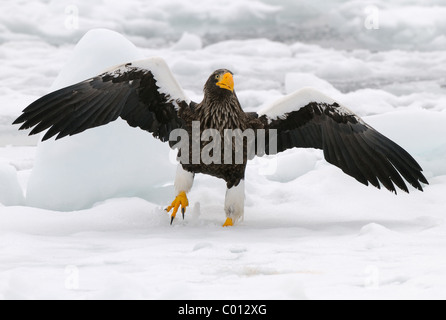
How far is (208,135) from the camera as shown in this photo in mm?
6598

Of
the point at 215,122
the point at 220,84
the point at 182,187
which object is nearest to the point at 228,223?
the point at 182,187

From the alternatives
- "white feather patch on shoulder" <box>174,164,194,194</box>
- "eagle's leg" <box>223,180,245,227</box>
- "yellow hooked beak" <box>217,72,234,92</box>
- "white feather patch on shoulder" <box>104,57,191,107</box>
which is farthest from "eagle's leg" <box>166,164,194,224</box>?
"yellow hooked beak" <box>217,72,234,92</box>

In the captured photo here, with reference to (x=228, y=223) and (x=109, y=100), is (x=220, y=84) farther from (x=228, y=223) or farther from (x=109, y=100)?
(x=228, y=223)

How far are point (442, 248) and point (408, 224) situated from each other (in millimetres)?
1390

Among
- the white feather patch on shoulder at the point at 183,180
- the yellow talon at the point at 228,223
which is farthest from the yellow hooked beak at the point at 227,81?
the yellow talon at the point at 228,223

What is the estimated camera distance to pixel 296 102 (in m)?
6.95

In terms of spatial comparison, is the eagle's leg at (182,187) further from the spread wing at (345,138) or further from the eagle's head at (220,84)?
the spread wing at (345,138)

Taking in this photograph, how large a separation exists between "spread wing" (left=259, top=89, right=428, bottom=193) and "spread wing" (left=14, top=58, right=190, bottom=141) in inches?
44.2

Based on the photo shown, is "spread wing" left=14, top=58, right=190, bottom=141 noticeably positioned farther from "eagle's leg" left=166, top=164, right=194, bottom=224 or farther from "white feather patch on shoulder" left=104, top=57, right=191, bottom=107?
"eagle's leg" left=166, top=164, right=194, bottom=224

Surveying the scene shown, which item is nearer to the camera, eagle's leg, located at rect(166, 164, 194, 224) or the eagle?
the eagle

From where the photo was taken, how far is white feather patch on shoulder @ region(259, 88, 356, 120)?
22.6ft

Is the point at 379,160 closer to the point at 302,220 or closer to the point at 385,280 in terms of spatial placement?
the point at 302,220

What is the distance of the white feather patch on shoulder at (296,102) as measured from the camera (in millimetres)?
6895

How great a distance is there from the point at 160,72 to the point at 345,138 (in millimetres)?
2240
